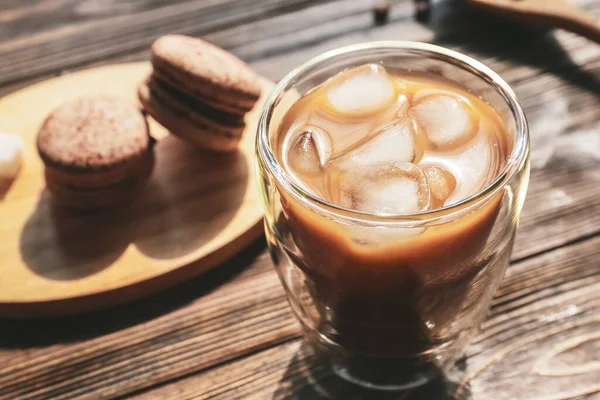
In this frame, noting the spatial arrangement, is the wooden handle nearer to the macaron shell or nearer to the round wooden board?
→ the round wooden board

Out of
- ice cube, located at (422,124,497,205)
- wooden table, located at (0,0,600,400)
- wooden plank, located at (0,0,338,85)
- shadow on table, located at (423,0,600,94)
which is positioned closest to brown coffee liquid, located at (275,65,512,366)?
ice cube, located at (422,124,497,205)

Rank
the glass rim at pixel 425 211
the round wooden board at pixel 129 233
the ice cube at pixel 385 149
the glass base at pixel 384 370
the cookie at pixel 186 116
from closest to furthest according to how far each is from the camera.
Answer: the glass rim at pixel 425 211 → the ice cube at pixel 385 149 → the glass base at pixel 384 370 → the round wooden board at pixel 129 233 → the cookie at pixel 186 116

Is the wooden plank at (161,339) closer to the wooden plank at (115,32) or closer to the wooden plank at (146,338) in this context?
the wooden plank at (146,338)

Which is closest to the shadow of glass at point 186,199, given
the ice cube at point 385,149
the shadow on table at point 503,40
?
the ice cube at point 385,149

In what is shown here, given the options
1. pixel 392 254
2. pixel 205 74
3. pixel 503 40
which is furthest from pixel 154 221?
pixel 503 40

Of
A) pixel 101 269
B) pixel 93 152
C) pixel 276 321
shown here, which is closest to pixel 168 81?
pixel 93 152
